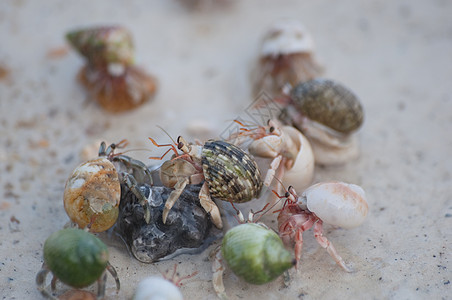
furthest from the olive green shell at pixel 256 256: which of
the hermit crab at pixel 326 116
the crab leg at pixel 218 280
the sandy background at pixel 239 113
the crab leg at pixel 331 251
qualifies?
the hermit crab at pixel 326 116

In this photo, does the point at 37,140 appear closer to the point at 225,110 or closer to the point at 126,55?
the point at 126,55

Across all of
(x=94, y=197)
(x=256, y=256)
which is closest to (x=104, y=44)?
(x=94, y=197)

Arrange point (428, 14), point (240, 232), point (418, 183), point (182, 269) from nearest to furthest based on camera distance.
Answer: point (240, 232), point (182, 269), point (418, 183), point (428, 14)

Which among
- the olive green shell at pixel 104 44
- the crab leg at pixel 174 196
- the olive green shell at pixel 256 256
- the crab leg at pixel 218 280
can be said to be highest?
the olive green shell at pixel 104 44

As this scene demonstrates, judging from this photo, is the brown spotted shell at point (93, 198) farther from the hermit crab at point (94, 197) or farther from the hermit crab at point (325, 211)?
the hermit crab at point (325, 211)

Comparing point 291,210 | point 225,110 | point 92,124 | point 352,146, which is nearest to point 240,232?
point 291,210

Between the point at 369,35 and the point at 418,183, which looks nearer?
the point at 418,183

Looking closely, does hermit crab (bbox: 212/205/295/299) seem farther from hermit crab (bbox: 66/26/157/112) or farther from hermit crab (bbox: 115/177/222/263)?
hermit crab (bbox: 66/26/157/112)
